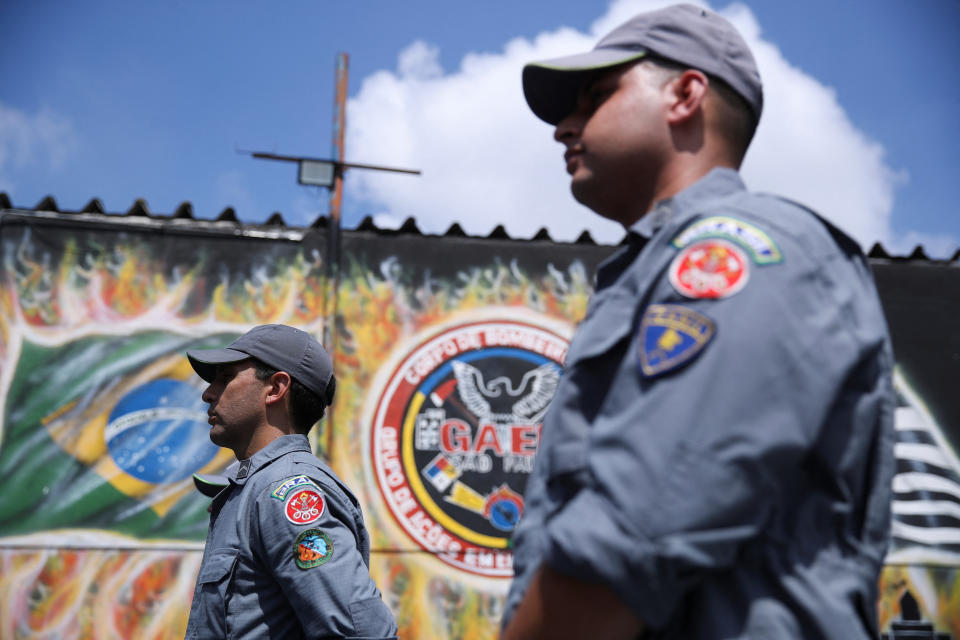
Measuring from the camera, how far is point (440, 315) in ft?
23.4

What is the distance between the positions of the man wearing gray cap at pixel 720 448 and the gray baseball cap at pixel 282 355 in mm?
2014

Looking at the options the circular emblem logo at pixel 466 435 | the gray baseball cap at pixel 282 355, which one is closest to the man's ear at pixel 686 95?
the gray baseball cap at pixel 282 355

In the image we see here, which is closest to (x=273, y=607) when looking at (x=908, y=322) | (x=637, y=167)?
(x=637, y=167)

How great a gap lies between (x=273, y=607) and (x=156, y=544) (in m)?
4.46

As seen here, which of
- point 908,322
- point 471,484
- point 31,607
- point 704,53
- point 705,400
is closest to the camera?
point 705,400

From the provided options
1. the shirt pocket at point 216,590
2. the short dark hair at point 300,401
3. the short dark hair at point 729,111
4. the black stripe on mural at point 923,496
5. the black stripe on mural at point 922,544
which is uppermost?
the short dark hair at point 729,111

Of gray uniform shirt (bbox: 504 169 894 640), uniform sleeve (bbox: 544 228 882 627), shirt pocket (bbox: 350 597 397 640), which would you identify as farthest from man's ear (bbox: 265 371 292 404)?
uniform sleeve (bbox: 544 228 882 627)

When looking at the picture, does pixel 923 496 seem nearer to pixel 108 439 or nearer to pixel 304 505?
pixel 304 505

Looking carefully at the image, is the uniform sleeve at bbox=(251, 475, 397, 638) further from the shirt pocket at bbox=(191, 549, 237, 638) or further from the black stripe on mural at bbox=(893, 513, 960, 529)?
the black stripe on mural at bbox=(893, 513, 960, 529)

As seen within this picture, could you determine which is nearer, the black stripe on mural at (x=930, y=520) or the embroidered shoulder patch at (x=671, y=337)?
the embroidered shoulder patch at (x=671, y=337)

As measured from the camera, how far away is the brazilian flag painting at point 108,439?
21.4 ft

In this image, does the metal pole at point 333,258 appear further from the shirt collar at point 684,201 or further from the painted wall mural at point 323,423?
the shirt collar at point 684,201

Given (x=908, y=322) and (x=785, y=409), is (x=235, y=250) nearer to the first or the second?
(x=908, y=322)

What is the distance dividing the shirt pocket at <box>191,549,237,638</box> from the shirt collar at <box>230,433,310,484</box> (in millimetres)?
279
